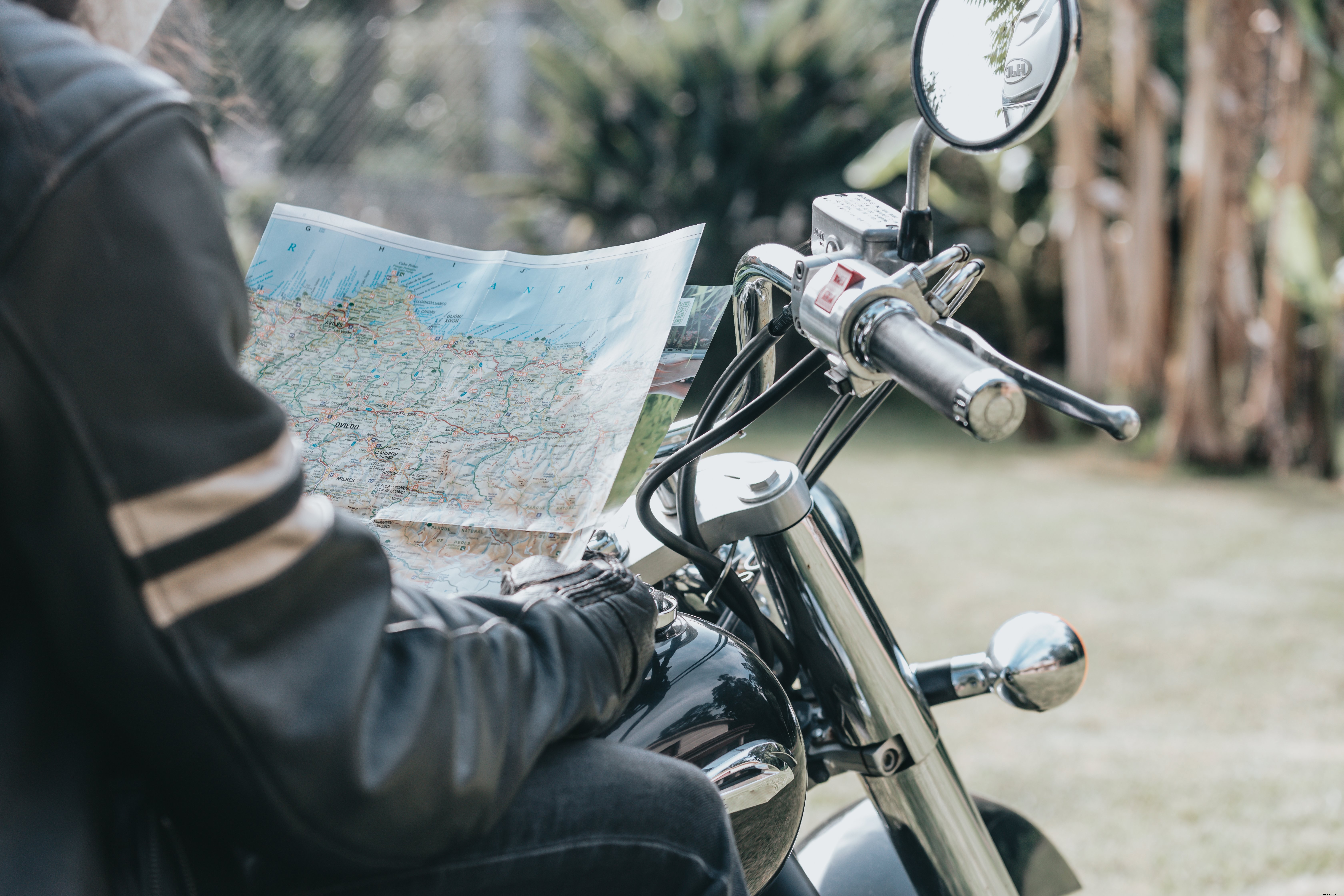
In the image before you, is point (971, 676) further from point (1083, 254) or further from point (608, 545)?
point (1083, 254)

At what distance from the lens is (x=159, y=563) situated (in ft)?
1.91

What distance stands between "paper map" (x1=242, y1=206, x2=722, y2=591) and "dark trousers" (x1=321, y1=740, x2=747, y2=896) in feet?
0.74

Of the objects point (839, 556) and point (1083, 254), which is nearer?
point (839, 556)

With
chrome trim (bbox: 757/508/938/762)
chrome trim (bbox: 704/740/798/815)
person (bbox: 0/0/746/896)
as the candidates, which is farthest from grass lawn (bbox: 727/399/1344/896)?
person (bbox: 0/0/746/896)

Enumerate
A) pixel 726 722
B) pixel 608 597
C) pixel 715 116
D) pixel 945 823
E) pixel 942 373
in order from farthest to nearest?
pixel 715 116 → pixel 945 823 → pixel 726 722 → pixel 608 597 → pixel 942 373

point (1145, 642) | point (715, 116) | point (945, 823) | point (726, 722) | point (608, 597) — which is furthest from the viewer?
point (715, 116)

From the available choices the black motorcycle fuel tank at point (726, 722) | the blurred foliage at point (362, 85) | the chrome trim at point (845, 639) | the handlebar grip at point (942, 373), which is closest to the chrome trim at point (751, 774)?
the black motorcycle fuel tank at point (726, 722)

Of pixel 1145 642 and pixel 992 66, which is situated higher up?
pixel 992 66

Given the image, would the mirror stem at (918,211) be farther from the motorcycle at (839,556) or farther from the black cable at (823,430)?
the black cable at (823,430)

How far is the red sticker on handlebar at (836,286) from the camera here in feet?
2.67

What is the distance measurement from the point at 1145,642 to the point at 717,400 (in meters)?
2.69

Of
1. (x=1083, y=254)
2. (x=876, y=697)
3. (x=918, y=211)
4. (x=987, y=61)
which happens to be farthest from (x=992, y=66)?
(x=1083, y=254)

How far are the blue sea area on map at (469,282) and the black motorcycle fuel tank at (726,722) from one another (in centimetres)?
29

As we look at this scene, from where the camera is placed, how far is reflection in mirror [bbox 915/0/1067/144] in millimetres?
805
